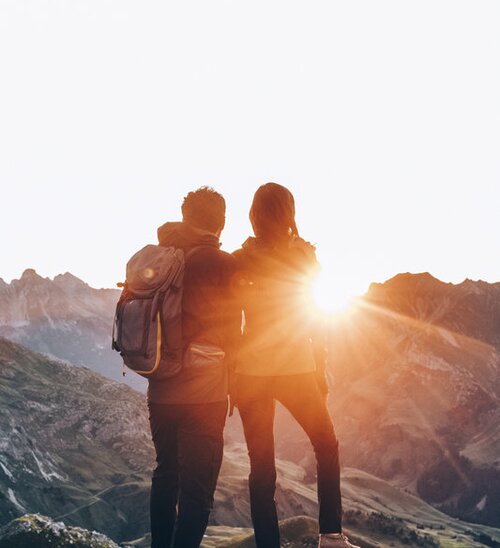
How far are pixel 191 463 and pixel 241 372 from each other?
1.36 m

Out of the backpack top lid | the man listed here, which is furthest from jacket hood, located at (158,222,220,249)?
the backpack top lid

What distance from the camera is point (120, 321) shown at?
7152 millimetres

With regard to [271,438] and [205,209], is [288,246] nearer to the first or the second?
[205,209]

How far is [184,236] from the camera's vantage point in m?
7.48

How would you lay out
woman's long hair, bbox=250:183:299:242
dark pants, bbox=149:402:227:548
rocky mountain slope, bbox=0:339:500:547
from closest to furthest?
dark pants, bbox=149:402:227:548 → woman's long hair, bbox=250:183:299:242 → rocky mountain slope, bbox=0:339:500:547

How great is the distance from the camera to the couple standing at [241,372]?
22.7 feet

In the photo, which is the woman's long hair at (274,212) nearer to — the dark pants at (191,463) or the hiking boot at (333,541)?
the dark pants at (191,463)

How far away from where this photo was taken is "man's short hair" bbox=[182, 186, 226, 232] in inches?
302

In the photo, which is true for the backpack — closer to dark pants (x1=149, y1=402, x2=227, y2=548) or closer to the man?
the man

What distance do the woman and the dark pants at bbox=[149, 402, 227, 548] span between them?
0.77m

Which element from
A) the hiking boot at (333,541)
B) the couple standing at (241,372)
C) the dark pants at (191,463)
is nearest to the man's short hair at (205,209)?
the couple standing at (241,372)

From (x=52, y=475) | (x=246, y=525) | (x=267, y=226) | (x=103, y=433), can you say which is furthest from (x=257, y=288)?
(x=103, y=433)

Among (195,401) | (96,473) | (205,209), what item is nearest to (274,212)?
(205,209)

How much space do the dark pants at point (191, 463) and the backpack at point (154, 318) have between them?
0.57 metres
